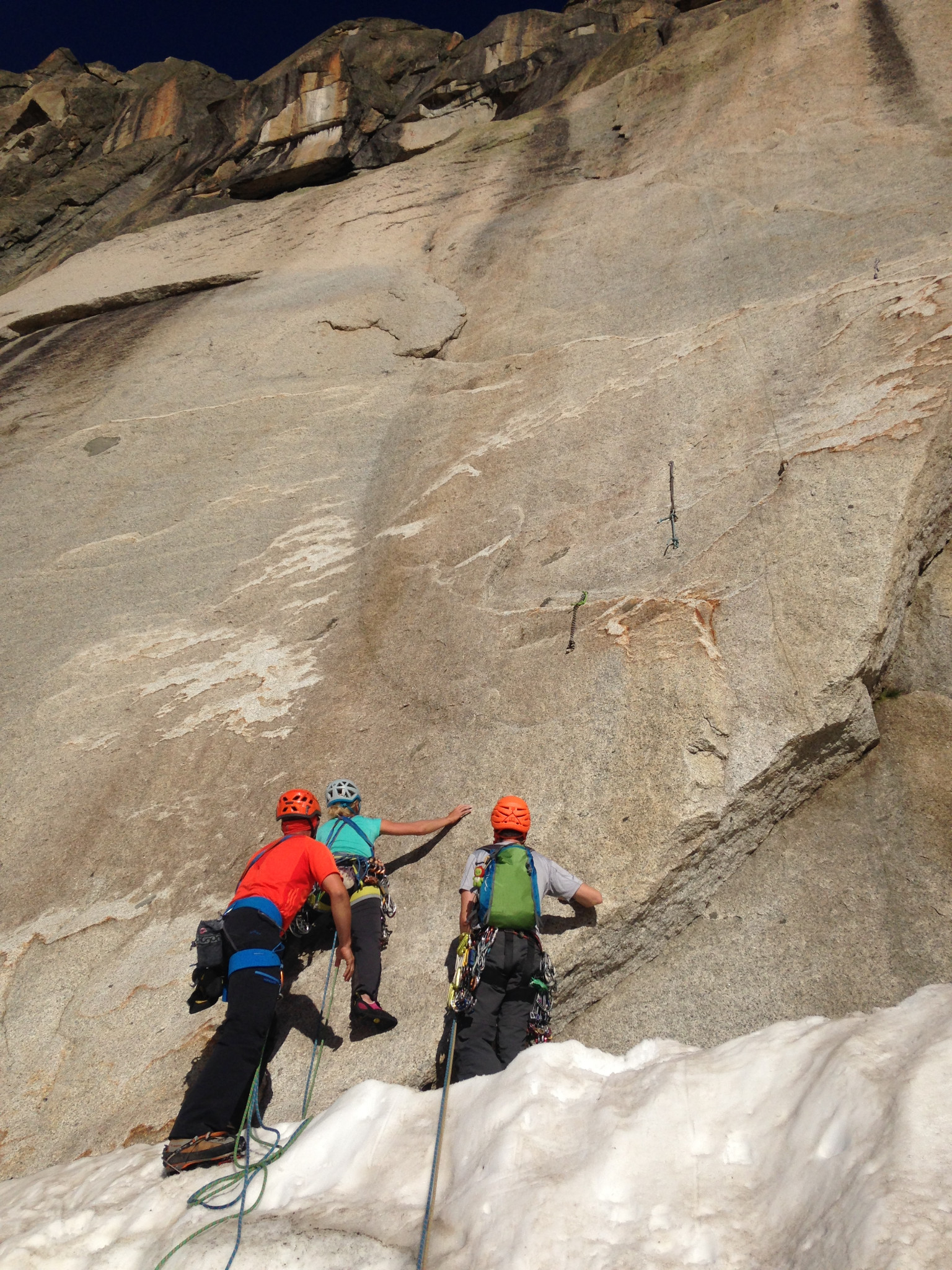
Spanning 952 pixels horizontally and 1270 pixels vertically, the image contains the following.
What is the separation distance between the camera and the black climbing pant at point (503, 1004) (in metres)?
3.98

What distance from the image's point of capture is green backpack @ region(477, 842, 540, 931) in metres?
4.16

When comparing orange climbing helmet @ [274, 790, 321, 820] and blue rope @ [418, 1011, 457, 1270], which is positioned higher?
orange climbing helmet @ [274, 790, 321, 820]

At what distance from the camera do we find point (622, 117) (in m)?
12.9

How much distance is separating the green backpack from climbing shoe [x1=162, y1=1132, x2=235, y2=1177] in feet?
4.94

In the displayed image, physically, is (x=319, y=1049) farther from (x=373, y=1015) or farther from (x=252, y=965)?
(x=252, y=965)

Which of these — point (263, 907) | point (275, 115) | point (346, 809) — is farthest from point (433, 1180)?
point (275, 115)

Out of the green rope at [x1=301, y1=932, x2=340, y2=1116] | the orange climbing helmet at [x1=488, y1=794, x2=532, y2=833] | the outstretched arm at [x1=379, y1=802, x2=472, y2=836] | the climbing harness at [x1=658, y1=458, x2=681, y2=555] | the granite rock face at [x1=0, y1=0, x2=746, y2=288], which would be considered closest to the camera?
the green rope at [x1=301, y1=932, x2=340, y2=1116]

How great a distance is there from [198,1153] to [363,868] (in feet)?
5.45

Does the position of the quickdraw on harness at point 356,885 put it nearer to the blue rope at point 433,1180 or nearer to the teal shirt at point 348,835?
the teal shirt at point 348,835

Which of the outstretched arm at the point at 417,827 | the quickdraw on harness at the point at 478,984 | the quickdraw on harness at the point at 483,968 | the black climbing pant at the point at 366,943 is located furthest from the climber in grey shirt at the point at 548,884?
the outstretched arm at the point at 417,827

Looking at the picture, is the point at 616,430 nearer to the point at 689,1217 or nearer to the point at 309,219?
the point at 689,1217

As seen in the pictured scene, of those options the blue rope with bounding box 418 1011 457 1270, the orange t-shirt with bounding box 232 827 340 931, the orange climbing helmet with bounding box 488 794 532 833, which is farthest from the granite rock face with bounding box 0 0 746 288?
the blue rope with bounding box 418 1011 457 1270

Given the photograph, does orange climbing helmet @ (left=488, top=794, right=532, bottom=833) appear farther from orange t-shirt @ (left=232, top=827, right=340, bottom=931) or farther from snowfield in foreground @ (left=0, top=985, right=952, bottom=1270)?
snowfield in foreground @ (left=0, top=985, right=952, bottom=1270)

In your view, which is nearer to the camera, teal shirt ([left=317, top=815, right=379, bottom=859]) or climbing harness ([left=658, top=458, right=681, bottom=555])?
teal shirt ([left=317, top=815, right=379, bottom=859])
